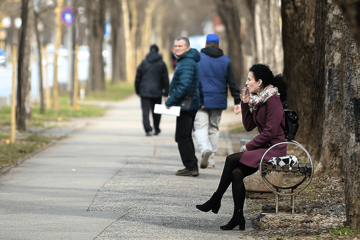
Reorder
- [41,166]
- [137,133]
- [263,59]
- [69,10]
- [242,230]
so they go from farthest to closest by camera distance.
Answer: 1. [69,10]
2. [263,59]
3. [137,133]
4. [41,166]
5. [242,230]

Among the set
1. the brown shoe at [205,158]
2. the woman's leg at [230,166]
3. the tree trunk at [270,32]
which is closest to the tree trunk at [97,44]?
the tree trunk at [270,32]

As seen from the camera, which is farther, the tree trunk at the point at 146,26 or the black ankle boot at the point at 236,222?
the tree trunk at the point at 146,26

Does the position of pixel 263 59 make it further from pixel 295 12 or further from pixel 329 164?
pixel 329 164

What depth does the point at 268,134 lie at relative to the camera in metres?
5.95

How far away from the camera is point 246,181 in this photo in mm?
7723

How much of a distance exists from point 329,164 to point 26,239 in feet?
14.5

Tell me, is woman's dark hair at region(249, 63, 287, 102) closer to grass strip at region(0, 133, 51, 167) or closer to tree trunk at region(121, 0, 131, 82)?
grass strip at region(0, 133, 51, 167)

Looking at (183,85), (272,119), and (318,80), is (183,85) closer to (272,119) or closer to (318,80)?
(318,80)

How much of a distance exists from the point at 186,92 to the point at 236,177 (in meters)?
3.17

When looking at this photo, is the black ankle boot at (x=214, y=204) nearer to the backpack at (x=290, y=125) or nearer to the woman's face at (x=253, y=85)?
the backpack at (x=290, y=125)

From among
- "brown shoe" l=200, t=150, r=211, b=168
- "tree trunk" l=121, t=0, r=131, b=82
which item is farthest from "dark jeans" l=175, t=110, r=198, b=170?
"tree trunk" l=121, t=0, r=131, b=82

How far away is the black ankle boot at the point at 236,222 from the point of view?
5992 millimetres

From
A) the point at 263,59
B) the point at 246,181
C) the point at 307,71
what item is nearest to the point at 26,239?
the point at 246,181

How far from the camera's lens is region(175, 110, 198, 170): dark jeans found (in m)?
9.17
